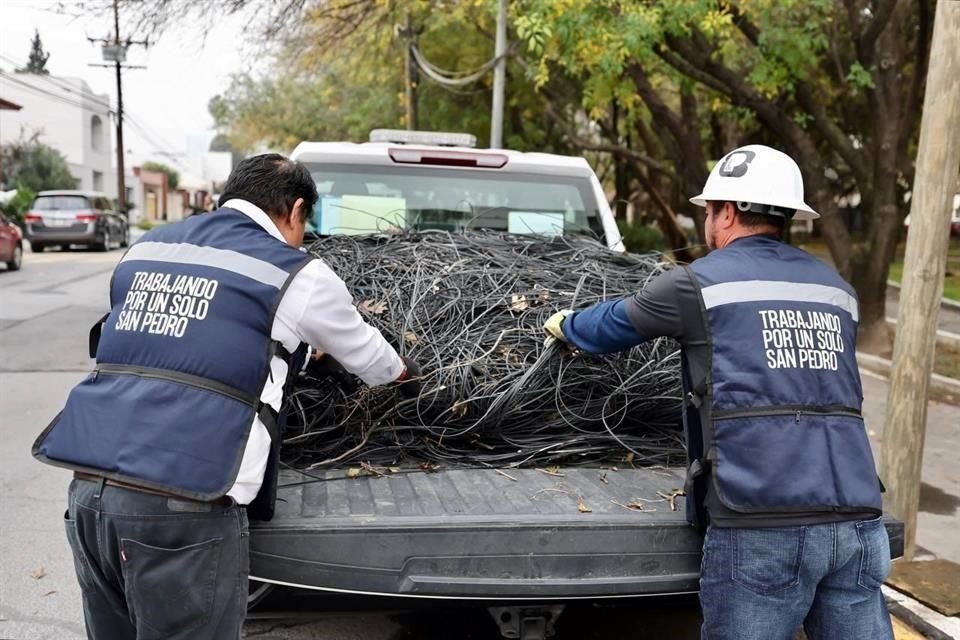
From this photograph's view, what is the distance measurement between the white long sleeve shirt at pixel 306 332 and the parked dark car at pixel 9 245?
17.3m

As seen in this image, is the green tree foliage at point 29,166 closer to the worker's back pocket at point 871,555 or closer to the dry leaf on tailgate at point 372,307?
the dry leaf on tailgate at point 372,307

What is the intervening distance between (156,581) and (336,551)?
473 millimetres

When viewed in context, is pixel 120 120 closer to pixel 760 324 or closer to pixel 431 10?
pixel 431 10

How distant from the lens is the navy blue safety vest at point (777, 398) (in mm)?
2486

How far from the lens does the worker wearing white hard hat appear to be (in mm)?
2492

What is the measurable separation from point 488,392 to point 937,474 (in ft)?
15.6

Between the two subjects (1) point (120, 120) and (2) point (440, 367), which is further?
(1) point (120, 120)

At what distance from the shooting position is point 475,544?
8.36 ft

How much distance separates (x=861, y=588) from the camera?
2.56 m

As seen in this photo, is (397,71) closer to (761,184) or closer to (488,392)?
(488,392)

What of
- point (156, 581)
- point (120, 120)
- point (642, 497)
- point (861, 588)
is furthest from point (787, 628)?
point (120, 120)

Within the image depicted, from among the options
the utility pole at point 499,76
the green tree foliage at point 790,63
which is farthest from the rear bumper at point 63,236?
the green tree foliage at point 790,63

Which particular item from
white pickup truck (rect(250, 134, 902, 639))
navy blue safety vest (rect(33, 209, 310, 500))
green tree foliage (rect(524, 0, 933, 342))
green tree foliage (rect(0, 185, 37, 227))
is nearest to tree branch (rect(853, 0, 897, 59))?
green tree foliage (rect(524, 0, 933, 342))

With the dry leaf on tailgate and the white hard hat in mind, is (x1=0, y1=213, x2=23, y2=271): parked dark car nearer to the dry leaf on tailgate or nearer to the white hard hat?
the dry leaf on tailgate
